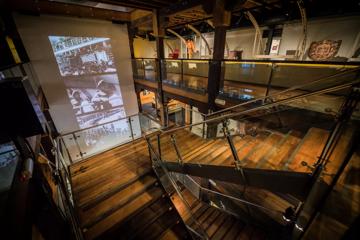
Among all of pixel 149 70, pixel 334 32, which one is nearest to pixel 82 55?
pixel 149 70

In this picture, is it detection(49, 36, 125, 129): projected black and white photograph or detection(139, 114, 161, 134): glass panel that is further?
detection(139, 114, 161, 134): glass panel

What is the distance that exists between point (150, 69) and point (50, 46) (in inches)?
141

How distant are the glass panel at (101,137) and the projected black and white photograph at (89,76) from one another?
366 millimetres

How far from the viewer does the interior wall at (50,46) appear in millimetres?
5008

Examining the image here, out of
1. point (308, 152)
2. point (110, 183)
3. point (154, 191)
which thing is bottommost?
point (154, 191)

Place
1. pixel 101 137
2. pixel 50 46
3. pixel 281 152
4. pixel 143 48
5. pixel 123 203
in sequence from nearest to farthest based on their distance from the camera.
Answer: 1. pixel 281 152
2. pixel 123 203
3. pixel 50 46
4. pixel 101 137
5. pixel 143 48

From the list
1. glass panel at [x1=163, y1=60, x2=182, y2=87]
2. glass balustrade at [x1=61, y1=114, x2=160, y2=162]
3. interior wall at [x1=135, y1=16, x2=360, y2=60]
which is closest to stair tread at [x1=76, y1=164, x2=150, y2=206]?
glass balustrade at [x1=61, y1=114, x2=160, y2=162]

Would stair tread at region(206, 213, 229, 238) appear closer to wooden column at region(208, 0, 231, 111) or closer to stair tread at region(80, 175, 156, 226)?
stair tread at region(80, 175, 156, 226)

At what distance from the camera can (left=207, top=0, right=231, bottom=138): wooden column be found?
3572 millimetres

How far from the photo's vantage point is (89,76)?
249 inches

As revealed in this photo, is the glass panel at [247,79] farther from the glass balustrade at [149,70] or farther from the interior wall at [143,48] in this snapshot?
the interior wall at [143,48]

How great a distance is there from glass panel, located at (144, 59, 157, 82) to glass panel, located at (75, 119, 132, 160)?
2.34 m

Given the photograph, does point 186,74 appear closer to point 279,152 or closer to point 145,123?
point 145,123

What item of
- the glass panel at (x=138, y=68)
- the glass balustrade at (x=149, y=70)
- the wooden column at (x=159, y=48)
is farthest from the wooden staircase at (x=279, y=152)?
the glass panel at (x=138, y=68)
